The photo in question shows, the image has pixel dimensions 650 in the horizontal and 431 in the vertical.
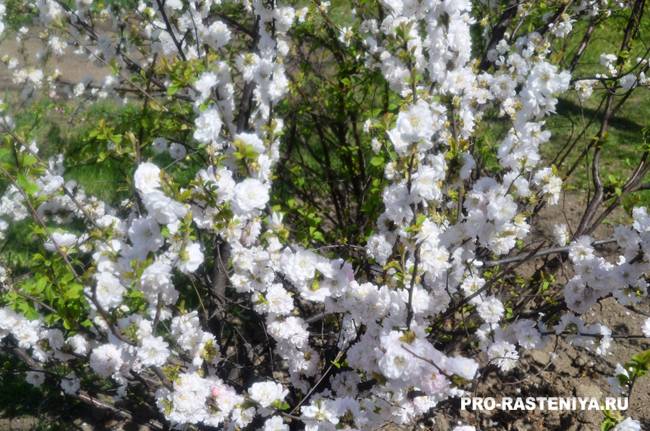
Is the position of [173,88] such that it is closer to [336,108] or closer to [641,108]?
[336,108]

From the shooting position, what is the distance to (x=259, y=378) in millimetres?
2732

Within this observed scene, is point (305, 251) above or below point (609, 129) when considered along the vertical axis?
below

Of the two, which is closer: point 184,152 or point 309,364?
point 309,364

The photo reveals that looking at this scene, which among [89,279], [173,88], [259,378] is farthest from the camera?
[259,378]

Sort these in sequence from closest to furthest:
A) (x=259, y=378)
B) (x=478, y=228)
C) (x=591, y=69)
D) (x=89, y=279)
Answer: (x=89, y=279) → (x=478, y=228) → (x=259, y=378) → (x=591, y=69)

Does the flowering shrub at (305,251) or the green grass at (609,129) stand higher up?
the green grass at (609,129)

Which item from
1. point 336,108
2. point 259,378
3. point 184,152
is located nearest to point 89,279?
point 259,378

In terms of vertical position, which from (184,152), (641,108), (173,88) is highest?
(641,108)

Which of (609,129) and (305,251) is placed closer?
(305,251)

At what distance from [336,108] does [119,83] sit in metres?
1.31

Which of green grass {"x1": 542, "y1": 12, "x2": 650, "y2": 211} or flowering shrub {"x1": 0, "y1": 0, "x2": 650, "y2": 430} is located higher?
green grass {"x1": 542, "y1": 12, "x2": 650, "y2": 211}

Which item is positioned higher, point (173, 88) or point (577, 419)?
point (173, 88)

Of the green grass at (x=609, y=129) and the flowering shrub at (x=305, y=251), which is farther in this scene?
the green grass at (x=609, y=129)

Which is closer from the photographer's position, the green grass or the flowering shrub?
the flowering shrub
